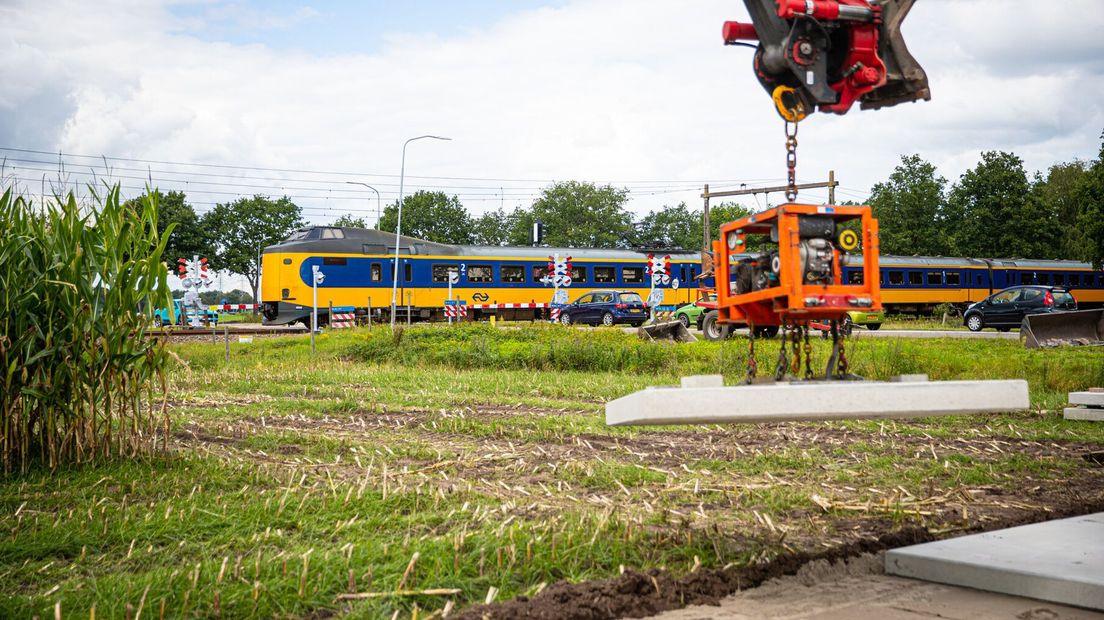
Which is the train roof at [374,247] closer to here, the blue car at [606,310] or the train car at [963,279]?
the blue car at [606,310]

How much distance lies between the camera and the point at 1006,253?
5575 centimetres

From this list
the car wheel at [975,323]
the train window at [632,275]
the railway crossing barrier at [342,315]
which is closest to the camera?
the car wheel at [975,323]

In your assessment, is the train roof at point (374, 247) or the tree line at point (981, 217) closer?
the train roof at point (374, 247)

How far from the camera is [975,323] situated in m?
30.8

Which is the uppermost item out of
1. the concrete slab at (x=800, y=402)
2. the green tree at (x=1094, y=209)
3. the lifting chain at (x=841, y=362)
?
the green tree at (x=1094, y=209)

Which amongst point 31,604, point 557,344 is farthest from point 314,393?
point 31,604

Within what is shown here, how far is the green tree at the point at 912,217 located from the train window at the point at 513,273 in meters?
29.4

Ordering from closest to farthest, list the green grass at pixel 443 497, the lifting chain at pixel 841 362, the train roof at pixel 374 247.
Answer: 1. the green grass at pixel 443 497
2. the lifting chain at pixel 841 362
3. the train roof at pixel 374 247

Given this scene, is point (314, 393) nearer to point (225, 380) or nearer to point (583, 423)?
point (225, 380)

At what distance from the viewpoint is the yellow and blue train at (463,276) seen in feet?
111

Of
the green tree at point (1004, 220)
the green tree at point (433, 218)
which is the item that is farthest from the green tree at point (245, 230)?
the green tree at point (1004, 220)

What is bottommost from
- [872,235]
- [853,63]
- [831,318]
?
[831,318]

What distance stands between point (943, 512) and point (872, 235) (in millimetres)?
2607

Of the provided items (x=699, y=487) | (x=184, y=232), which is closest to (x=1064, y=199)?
(x=184, y=232)
